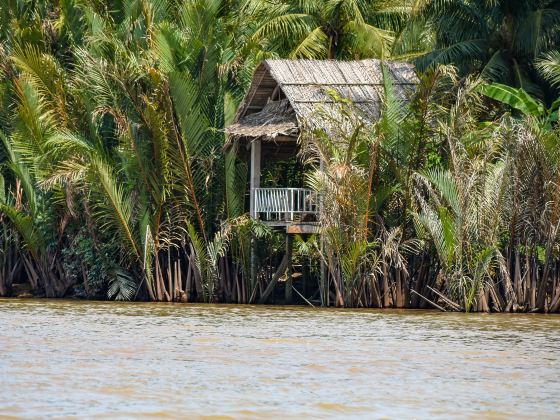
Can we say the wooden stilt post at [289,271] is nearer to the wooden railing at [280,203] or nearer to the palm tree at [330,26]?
the wooden railing at [280,203]

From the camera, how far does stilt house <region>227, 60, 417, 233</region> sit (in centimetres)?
2327

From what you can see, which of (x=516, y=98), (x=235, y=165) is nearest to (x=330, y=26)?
(x=235, y=165)

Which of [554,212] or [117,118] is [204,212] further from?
[554,212]

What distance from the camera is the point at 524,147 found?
67.7ft

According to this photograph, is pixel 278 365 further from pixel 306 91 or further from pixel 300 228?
pixel 306 91

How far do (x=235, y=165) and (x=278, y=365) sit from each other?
1186 centimetres

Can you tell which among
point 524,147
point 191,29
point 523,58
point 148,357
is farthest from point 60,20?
point 148,357

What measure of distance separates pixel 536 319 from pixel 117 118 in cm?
887

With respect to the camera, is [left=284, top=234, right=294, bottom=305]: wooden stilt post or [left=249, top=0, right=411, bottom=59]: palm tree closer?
[left=284, top=234, right=294, bottom=305]: wooden stilt post

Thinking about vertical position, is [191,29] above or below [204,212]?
above

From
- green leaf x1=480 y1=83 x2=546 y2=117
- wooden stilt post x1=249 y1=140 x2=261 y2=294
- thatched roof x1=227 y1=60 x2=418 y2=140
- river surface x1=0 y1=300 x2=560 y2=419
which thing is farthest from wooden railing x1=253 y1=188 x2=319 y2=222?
green leaf x1=480 y1=83 x2=546 y2=117

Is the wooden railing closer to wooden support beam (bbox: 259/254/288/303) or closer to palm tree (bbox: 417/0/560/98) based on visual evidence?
wooden support beam (bbox: 259/254/288/303)

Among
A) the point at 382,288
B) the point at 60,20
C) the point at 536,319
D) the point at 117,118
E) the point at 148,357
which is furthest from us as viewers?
the point at 60,20

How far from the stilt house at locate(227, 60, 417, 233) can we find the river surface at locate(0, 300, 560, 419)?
3159 millimetres
